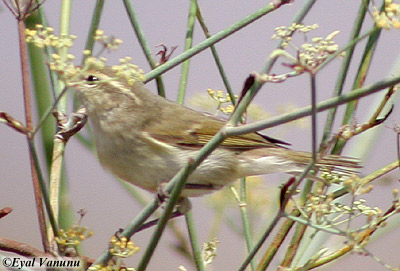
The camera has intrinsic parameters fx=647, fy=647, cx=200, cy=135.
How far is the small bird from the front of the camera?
193 cm

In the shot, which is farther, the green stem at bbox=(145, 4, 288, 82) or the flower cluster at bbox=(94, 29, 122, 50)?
the green stem at bbox=(145, 4, 288, 82)

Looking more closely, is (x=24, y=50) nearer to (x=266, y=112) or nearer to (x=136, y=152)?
(x=136, y=152)

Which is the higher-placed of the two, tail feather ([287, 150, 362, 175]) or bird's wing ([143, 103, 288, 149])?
tail feather ([287, 150, 362, 175])

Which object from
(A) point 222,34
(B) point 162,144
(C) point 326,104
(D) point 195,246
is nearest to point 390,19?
(C) point 326,104

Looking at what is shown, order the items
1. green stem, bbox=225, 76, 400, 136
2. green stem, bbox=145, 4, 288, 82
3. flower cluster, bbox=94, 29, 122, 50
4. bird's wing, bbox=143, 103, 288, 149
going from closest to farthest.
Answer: green stem, bbox=225, 76, 400, 136 < flower cluster, bbox=94, 29, 122, 50 < green stem, bbox=145, 4, 288, 82 < bird's wing, bbox=143, 103, 288, 149

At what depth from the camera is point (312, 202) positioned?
1.24 metres

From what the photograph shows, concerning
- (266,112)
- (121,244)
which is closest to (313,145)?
(121,244)

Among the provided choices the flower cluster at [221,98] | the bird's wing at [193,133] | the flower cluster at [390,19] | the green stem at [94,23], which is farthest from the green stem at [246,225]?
the flower cluster at [390,19]

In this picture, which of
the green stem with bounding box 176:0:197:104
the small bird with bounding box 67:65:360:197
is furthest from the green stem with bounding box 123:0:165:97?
the small bird with bounding box 67:65:360:197

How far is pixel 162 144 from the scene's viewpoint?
2.00 meters

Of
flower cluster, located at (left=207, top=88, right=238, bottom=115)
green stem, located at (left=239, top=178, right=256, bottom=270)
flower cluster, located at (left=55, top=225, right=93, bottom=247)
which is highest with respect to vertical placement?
flower cluster, located at (left=207, top=88, right=238, bottom=115)

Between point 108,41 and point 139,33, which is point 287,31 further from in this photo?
point 139,33

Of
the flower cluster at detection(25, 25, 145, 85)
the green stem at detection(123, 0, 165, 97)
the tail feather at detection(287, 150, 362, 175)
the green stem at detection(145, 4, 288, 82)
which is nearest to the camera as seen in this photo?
the flower cluster at detection(25, 25, 145, 85)

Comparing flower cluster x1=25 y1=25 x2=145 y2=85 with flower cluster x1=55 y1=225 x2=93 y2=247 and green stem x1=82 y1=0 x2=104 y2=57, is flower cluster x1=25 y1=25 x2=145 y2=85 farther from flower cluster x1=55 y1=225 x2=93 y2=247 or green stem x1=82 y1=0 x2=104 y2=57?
green stem x1=82 y1=0 x2=104 y2=57
